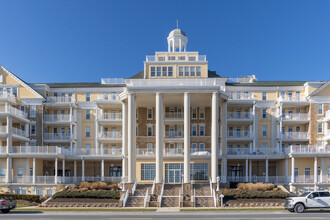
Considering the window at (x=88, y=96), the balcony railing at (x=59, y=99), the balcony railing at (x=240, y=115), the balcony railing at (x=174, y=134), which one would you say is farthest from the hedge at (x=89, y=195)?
the balcony railing at (x=240, y=115)

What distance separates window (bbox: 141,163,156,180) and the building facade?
0.44ft

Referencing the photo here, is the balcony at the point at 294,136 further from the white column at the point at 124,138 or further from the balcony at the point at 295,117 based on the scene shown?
the white column at the point at 124,138

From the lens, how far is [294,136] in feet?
175

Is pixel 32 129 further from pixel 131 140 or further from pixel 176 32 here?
pixel 176 32

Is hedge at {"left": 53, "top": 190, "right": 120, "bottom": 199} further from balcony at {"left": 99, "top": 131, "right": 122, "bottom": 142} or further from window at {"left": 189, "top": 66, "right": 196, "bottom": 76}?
window at {"left": 189, "top": 66, "right": 196, "bottom": 76}

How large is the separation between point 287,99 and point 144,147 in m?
21.6

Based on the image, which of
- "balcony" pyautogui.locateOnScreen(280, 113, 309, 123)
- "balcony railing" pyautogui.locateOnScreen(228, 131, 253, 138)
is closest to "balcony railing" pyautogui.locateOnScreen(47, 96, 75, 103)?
"balcony railing" pyautogui.locateOnScreen(228, 131, 253, 138)

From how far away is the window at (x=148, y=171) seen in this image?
49844 millimetres

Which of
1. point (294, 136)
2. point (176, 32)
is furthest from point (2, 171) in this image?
point (294, 136)

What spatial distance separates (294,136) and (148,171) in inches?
838

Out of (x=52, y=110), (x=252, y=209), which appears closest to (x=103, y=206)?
(x=252, y=209)

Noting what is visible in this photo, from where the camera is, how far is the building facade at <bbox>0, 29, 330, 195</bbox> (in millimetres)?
47500

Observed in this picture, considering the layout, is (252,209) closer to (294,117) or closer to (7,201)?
(7,201)

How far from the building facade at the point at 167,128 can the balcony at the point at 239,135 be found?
0.47 ft
